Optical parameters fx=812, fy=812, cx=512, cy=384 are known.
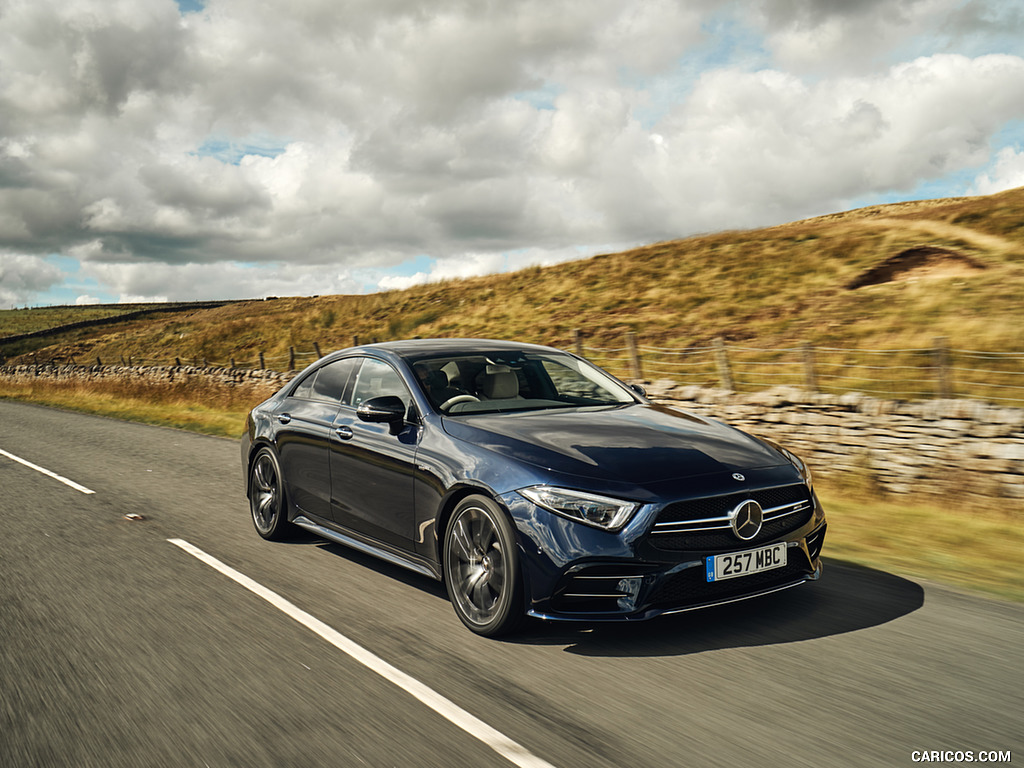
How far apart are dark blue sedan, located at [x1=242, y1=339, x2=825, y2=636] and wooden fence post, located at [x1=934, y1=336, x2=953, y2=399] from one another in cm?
598

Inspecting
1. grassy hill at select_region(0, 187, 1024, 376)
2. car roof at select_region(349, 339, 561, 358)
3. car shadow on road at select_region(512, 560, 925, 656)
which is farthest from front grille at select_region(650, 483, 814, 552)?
grassy hill at select_region(0, 187, 1024, 376)

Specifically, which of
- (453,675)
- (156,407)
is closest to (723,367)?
(453,675)

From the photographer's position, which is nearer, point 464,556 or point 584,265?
point 464,556

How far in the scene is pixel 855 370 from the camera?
669 inches

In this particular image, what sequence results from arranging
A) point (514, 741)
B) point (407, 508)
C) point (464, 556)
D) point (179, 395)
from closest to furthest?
point (514, 741)
point (464, 556)
point (407, 508)
point (179, 395)

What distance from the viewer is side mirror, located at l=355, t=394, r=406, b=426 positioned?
5.01 m

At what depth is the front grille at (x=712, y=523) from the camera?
12.8 ft

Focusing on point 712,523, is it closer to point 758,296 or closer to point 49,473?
point 49,473

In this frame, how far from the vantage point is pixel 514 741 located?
3074mm

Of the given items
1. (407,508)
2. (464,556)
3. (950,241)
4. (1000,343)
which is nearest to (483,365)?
(407,508)

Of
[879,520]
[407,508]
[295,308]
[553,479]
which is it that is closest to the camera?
[553,479]

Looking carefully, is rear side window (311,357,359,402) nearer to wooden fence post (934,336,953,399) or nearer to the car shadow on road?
the car shadow on road

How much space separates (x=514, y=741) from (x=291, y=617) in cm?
203

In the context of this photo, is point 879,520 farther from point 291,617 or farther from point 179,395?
point 179,395
